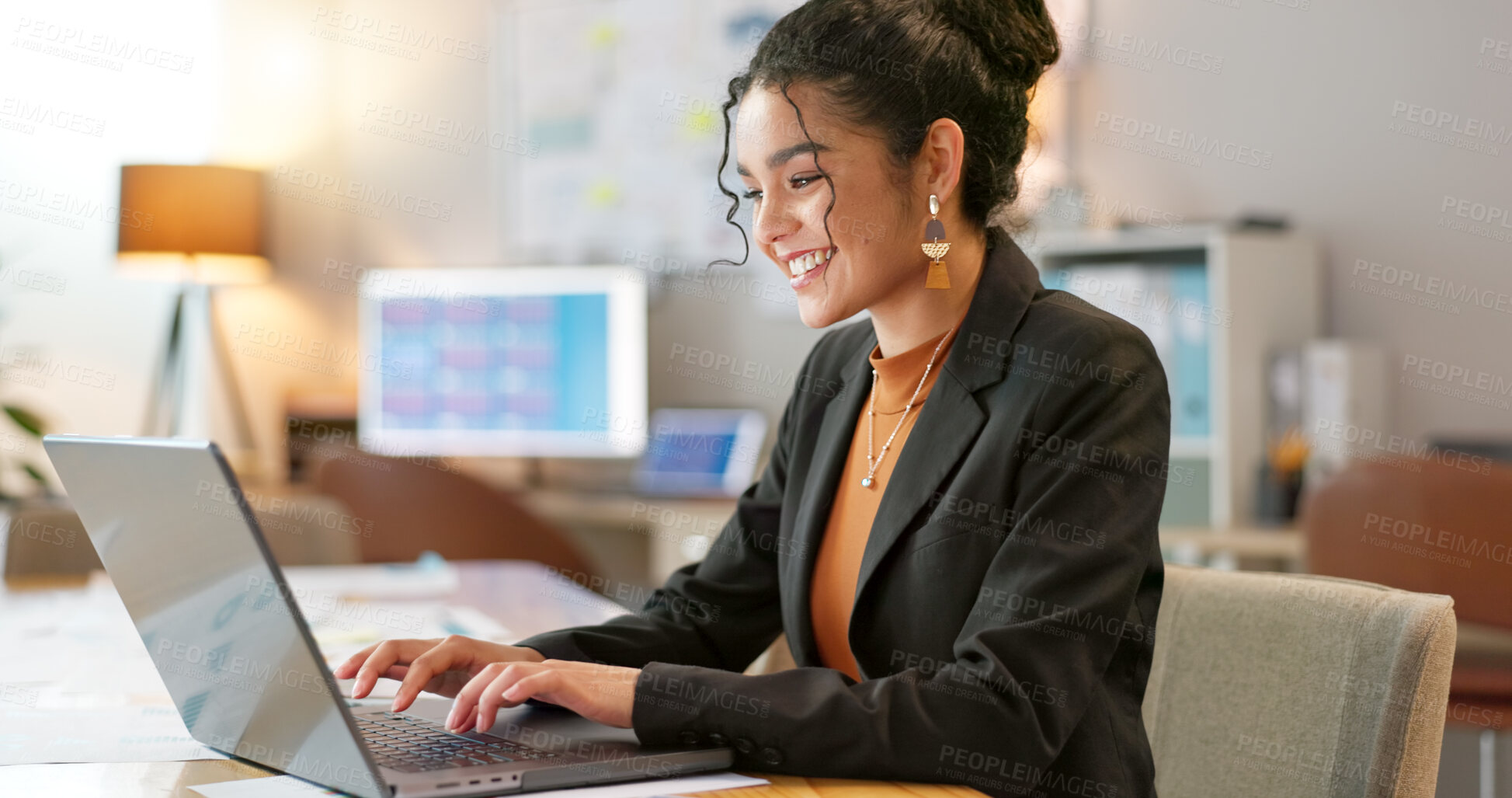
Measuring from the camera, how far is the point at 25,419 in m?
3.10

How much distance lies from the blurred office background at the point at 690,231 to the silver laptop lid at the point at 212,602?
4.71ft

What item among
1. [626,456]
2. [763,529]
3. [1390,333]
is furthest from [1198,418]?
[763,529]

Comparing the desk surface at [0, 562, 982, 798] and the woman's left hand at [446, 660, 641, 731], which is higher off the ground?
the woman's left hand at [446, 660, 641, 731]

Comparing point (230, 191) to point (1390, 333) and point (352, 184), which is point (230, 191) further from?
point (1390, 333)

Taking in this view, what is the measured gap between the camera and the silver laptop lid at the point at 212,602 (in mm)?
766

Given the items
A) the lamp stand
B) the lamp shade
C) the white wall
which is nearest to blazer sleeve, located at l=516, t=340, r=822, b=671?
the white wall

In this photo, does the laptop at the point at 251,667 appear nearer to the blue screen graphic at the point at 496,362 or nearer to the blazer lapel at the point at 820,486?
the blazer lapel at the point at 820,486

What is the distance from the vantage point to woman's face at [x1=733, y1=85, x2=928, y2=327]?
118cm

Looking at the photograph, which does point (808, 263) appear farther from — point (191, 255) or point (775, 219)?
point (191, 255)

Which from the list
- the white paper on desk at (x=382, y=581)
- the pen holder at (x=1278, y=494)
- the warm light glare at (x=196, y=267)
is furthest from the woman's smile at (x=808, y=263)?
the warm light glare at (x=196, y=267)

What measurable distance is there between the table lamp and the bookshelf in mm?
2385

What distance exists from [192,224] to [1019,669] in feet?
11.2

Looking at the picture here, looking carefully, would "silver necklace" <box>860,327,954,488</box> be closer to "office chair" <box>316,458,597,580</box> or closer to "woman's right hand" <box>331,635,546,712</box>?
"woman's right hand" <box>331,635,546,712</box>

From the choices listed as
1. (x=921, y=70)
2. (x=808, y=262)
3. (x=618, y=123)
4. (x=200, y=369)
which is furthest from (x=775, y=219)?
(x=200, y=369)
